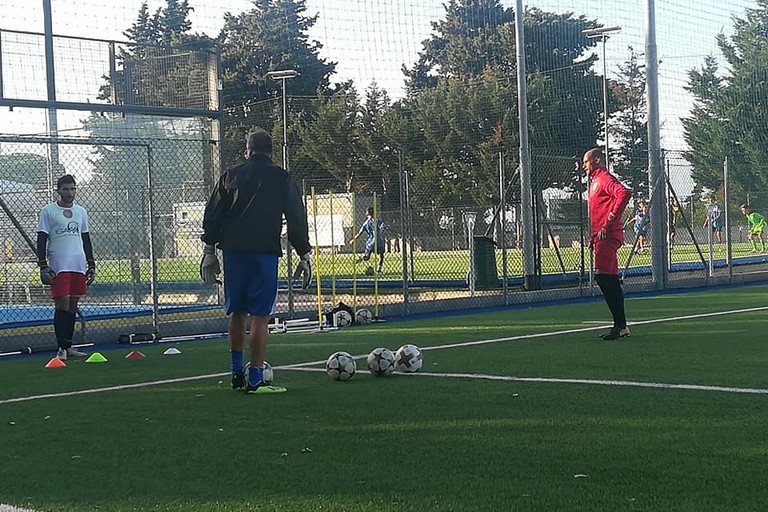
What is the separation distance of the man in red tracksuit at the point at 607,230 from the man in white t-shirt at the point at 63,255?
5487mm

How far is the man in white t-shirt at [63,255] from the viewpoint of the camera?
10969mm

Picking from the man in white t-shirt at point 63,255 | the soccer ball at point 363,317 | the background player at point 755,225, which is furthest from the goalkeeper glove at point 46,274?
the background player at point 755,225

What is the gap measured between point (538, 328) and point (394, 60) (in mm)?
9134

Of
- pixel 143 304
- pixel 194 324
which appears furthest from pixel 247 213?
pixel 143 304

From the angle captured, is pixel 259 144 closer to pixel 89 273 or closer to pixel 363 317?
pixel 89 273

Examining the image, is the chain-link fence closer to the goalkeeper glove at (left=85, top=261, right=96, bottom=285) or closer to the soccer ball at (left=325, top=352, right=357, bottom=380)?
the goalkeeper glove at (left=85, top=261, right=96, bottom=285)

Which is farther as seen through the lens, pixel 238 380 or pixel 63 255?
pixel 63 255

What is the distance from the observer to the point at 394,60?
65.3ft

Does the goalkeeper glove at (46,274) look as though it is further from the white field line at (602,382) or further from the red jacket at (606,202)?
the red jacket at (606,202)

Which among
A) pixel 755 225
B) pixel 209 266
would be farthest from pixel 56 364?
pixel 755 225

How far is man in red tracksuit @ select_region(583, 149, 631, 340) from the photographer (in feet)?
34.4

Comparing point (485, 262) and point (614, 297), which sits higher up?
point (485, 262)

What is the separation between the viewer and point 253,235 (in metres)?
7.65

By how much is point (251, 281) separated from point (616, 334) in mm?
4311
